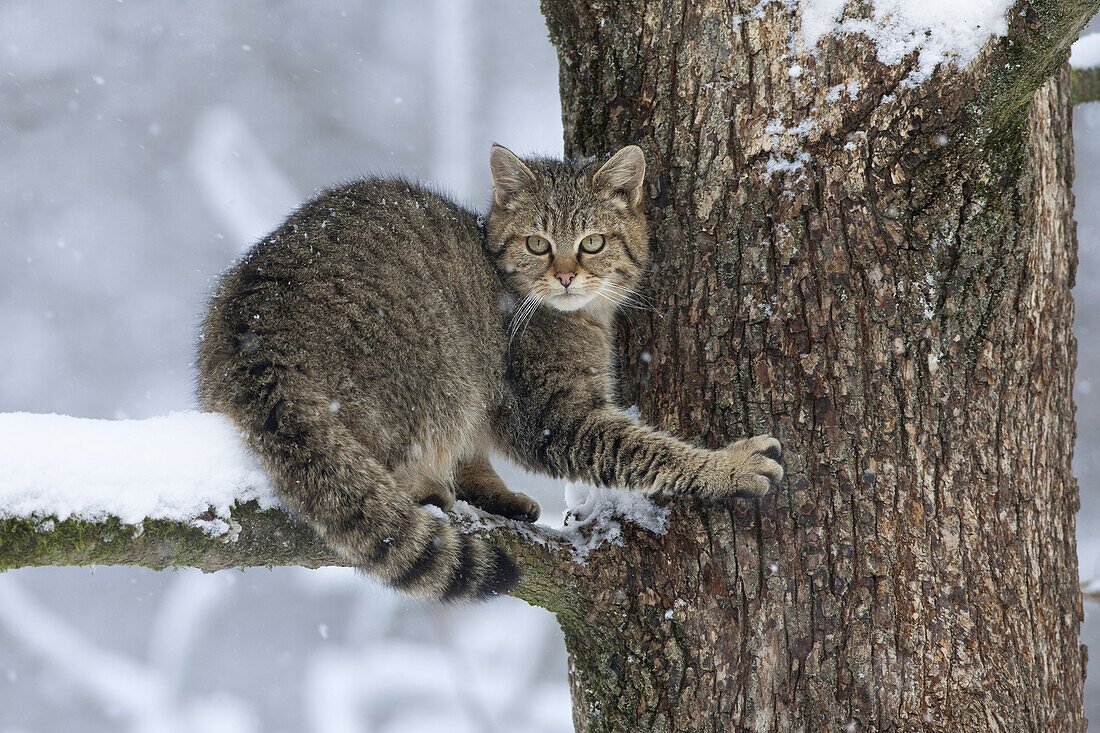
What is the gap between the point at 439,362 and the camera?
264cm

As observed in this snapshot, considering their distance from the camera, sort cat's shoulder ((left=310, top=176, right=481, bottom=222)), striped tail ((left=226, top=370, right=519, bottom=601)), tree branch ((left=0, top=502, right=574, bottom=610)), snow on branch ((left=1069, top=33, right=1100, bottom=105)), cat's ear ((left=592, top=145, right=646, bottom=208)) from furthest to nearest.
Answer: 1. snow on branch ((left=1069, top=33, right=1100, bottom=105))
2. cat's shoulder ((left=310, top=176, right=481, bottom=222))
3. cat's ear ((left=592, top=145, right=646, bottom=208))
4. striped tail ((left=226, top=370, right=519, bottom=601))
5. tree branch ((left=0, top=502, right=574, bottom=610))

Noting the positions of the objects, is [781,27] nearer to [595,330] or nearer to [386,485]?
[595,330]

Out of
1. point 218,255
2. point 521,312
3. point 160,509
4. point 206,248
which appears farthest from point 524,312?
point 206,248

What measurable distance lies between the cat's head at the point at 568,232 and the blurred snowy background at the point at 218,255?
375 centimetres

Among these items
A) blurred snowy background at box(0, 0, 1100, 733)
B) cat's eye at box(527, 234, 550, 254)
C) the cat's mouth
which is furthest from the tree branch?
blurred snowy background at box(0, 0, 1100, 733)

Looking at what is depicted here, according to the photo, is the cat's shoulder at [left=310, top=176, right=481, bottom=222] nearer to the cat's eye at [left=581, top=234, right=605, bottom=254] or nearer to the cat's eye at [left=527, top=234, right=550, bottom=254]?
the cat's eye at [left=527, top=234, right=550, bottom=254]

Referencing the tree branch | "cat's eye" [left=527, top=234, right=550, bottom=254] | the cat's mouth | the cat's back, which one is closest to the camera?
the tree branch

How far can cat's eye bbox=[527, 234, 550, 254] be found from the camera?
10.1ft

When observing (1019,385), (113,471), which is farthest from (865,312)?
(113,471)

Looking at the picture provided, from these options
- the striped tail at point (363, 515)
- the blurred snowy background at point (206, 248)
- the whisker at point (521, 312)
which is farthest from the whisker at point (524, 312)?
the blurred snowy background at point (206, 248)

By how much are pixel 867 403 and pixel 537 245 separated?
1327mm

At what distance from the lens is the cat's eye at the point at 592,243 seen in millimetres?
3004

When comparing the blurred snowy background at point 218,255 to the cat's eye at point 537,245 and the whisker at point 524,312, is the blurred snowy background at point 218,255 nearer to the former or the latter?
the cat's eye at point 537,245

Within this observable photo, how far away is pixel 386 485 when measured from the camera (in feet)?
7.54
